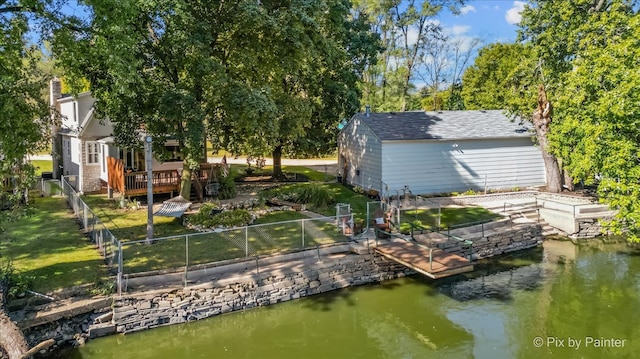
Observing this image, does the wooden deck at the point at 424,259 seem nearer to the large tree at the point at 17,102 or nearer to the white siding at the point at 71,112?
the large tree at the point at 17,102

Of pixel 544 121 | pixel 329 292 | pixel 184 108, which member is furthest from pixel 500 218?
pixel 184 108

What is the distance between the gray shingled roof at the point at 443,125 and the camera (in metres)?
22.7

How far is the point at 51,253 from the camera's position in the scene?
13758 millimetres

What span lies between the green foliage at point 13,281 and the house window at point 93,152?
12689mm

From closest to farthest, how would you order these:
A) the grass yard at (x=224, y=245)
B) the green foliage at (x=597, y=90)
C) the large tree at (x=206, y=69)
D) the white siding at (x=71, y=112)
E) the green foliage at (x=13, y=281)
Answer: the green foliage at (x=13, y=281)
the green foliage at (x=597, y=90)
the grass yard at (x=224, y=245)
the large tree at (x=206, y=69)
the white siding at (x=71, y=112)

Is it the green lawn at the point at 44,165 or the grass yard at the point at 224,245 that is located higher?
the green lawn at the point at 44,165

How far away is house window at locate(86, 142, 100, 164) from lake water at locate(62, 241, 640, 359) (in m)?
15.2

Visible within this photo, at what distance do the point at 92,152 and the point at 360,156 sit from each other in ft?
46.9

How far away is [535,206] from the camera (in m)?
20.7

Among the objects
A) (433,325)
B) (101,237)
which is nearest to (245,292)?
(433,325)

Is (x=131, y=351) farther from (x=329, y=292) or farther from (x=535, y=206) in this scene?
(x=535, y=206)

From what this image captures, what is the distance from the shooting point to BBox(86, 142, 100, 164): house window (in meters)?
23.1

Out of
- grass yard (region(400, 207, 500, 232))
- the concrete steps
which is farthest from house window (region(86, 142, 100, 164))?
the concrete steps

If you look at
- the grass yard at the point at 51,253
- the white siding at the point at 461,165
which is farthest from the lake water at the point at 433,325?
the white siding at the point at 461,165
